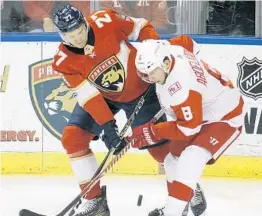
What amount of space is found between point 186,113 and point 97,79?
523mm

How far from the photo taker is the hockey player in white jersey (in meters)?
2.53

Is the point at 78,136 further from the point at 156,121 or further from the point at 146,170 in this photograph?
the point at 146,170

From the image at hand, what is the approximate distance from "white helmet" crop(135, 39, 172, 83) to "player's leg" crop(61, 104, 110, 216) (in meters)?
0.52

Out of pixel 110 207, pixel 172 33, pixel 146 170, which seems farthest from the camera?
pixel 172 33

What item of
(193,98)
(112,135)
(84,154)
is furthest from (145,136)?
(84,154)

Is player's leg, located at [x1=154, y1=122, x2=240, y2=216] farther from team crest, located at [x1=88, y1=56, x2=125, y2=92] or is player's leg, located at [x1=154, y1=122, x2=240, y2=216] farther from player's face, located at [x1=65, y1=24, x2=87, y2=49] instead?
player's face, located at [x1=65, y1=24, x2=87, y2=49]

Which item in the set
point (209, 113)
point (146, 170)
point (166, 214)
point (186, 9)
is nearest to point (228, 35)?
point (186, 9)

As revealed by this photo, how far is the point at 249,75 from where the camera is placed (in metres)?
4.01

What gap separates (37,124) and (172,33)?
1.04m

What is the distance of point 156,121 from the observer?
297 cm

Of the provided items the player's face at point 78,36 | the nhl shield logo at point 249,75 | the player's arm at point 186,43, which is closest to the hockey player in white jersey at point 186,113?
the player's arm at point 186,43

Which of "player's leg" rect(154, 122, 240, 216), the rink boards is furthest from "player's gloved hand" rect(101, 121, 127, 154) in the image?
the rink boards

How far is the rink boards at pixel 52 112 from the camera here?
3955 mm

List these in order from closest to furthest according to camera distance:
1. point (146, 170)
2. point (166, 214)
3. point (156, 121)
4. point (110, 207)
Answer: point (166, 214) < point (156, 121) < point (110, 207) < point (146, 170)
